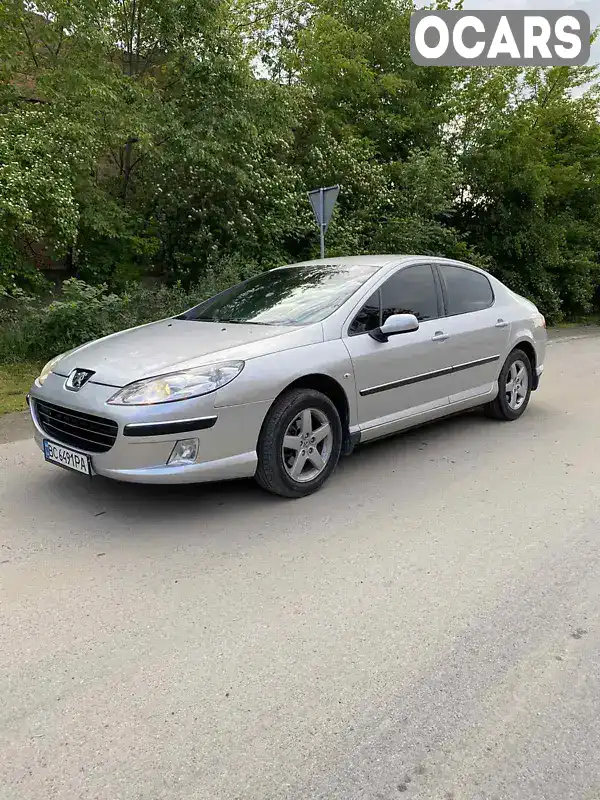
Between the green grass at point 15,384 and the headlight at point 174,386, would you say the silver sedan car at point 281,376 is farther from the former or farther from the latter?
the green grass at point 15,384

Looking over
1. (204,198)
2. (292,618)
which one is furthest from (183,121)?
(292,618)

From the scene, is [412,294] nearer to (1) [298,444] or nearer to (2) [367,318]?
(2) [367,318]

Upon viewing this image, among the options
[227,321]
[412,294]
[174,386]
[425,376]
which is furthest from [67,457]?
[412,294]

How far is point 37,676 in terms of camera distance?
257 centimetres

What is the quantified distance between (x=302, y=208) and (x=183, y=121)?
271 centimetres

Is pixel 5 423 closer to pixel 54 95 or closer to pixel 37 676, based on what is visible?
pixel 37 676

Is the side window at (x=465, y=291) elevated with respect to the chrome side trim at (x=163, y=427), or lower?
elevated

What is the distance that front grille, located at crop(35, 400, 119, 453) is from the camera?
391 cm

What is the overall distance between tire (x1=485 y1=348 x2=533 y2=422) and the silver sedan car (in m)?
0.19

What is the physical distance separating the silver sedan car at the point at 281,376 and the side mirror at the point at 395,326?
0.01 meters

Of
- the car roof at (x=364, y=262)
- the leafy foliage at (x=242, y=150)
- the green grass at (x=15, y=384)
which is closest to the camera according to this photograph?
the car roof at (x=364, y=262)

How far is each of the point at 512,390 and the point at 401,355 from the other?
1932mm

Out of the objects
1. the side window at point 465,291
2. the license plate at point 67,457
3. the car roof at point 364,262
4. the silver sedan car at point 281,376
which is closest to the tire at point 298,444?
the silver sedan car at point 281,376

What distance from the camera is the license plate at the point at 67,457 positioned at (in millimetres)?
4000
